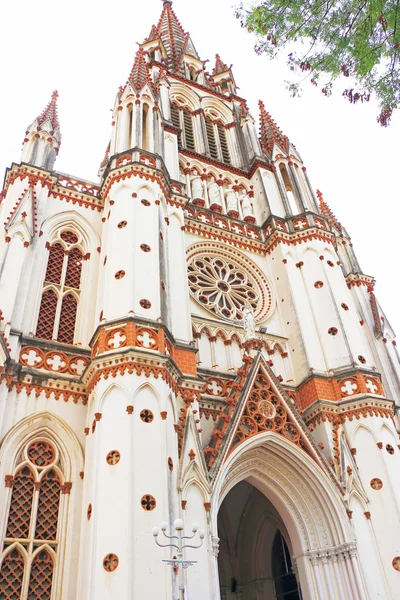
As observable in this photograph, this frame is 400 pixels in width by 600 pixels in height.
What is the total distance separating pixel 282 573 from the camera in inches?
605

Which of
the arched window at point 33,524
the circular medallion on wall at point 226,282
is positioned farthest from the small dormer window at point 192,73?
the arched window at point 33,524

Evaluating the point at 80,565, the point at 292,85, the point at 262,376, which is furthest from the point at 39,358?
the point at 292,85

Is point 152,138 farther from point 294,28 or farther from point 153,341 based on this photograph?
point 294,28

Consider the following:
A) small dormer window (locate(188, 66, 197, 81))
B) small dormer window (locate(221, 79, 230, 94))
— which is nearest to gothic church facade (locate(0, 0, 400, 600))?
small dormer window (locate(188, 66, 197, 81))

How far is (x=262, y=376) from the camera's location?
14.5 metres

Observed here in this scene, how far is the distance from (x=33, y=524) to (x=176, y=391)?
432cm

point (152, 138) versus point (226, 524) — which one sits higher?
point (152, 138)

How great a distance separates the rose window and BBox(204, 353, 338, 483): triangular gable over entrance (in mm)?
3168

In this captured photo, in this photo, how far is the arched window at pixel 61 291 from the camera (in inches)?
546

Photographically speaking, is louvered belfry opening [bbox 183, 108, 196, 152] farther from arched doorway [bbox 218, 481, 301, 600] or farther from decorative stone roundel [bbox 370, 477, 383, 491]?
decorative stone roundel [bbox 370, 477, 383, 491]

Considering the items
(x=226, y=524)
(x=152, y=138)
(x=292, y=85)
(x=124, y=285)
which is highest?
(x=152, y=138)

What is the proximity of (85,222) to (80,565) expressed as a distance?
1021cm

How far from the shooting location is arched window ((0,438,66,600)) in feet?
32.7

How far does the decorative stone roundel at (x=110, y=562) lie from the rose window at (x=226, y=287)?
870cm
